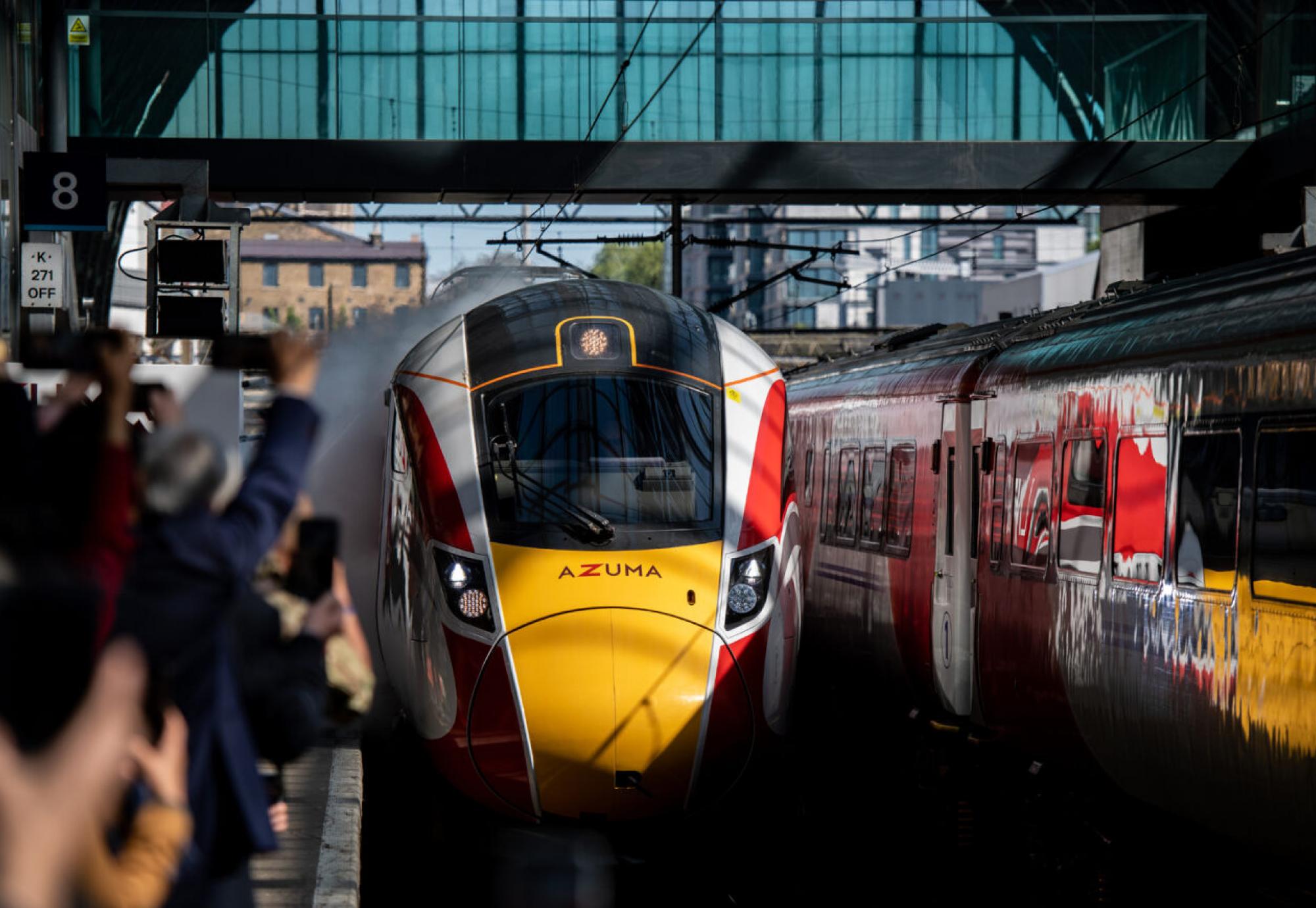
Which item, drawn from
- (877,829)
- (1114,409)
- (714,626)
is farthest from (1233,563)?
(877,829)

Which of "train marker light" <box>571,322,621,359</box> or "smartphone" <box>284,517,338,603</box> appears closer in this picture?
"smartphone" <box>284,517,338,603</box>

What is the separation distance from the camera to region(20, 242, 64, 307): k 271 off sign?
13.4 meters

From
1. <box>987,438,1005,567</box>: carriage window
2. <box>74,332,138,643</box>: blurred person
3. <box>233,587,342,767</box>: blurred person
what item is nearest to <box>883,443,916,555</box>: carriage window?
<box>987,438,1005,567</box>: carriage window

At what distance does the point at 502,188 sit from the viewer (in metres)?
19.4

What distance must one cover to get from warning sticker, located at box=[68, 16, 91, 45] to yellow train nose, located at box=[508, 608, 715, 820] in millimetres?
14785

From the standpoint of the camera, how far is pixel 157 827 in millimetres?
2980

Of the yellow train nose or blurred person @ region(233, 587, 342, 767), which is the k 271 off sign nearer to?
the yellow train nose

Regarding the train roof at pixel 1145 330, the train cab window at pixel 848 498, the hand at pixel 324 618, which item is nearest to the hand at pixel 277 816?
the hand at pixel 324 618

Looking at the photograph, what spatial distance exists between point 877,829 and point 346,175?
11665 millimetres

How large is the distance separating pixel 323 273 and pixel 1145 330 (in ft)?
313

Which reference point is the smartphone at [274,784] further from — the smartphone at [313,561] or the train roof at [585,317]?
the train roof at [585,317]

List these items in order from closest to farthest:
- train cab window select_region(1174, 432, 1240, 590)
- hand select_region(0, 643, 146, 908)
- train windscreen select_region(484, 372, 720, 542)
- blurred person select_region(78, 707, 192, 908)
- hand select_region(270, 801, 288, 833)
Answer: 1. hand select_region(0, 643, 146, 908)
2. blurred person select_region(78, 707, 192, 908)
3. hand select_region(270, 801, 288, 833)
4. train cab window select_region(1174, 432, 1240, 590)
5. train windscreen select_region(484, 372, 720, 542)

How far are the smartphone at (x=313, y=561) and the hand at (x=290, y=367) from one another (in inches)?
12.8

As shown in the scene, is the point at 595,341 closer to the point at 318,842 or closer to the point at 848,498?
the point at 318,842
